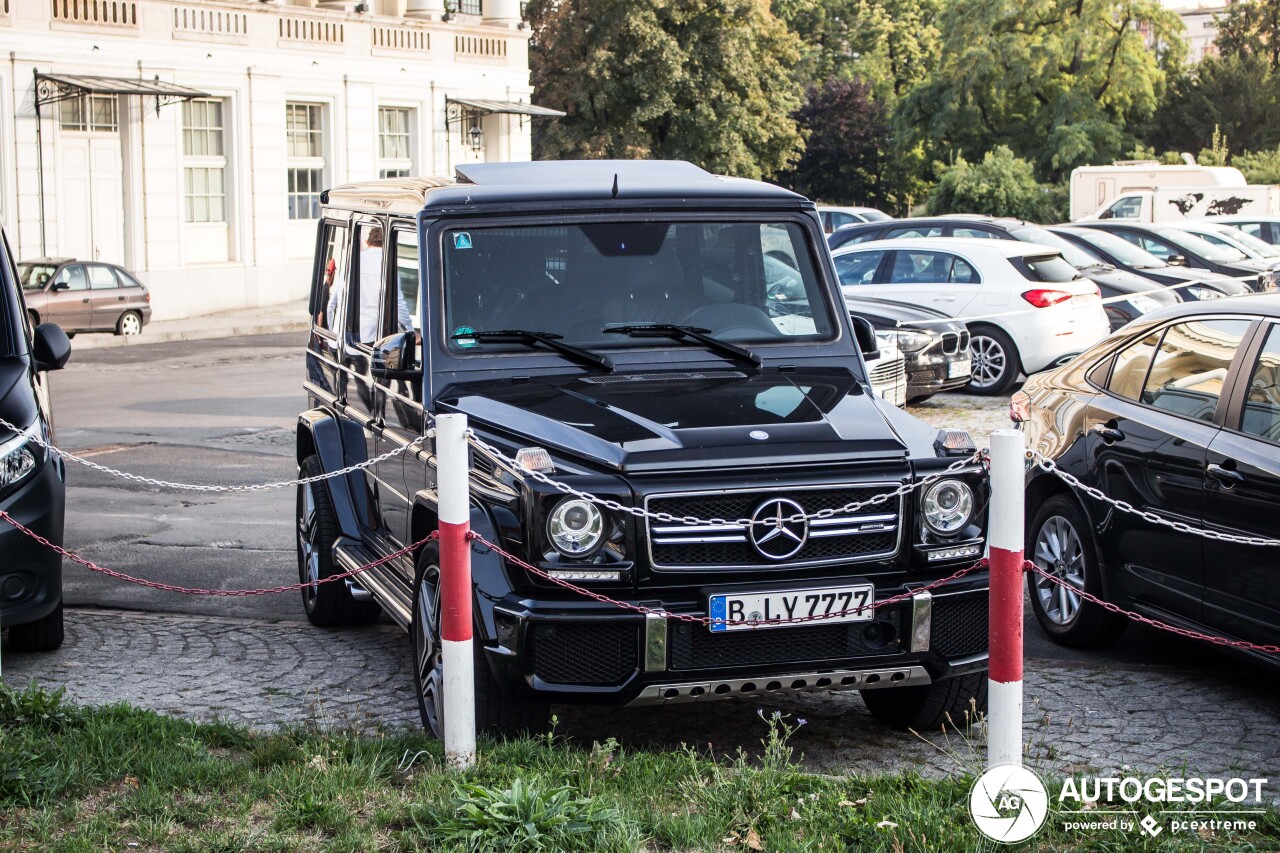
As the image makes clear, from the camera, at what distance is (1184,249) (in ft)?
79.7

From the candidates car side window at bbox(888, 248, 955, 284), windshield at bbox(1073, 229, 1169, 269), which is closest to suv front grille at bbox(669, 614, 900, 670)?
car side window at bbox(888, 248, 955, 284)

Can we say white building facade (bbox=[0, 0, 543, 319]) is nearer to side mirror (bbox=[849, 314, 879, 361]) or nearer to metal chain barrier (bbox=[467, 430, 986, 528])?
side mirror (bbox=[849, 314, 879, 361])

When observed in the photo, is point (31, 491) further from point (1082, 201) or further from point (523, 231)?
point (1082, 201)

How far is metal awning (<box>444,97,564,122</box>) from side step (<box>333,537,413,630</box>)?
3312 centimetres

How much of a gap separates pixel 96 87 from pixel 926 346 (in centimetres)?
1968

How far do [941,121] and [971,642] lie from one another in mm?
60236

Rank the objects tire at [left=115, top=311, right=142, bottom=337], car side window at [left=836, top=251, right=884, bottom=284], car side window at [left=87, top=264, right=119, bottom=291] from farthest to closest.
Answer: tire at [left=115, top=311, right=142, bottom=337], car side window at [left=87, top=264, right=119, bottom=291], car side window at [left=836, top=251, right=884, bottom=284]

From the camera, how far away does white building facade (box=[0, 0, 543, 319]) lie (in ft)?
97.3

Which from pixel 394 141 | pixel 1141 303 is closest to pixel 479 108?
A: pixel 394 141

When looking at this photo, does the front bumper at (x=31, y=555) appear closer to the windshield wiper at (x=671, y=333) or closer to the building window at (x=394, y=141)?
the windshield wiper at (x=671, y=333)

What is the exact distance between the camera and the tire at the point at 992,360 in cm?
1742

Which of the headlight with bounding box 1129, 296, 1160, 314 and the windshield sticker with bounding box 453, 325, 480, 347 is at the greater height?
the windshield sticker with bounding box 453, 325, 480, 347

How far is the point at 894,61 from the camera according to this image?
81.8m

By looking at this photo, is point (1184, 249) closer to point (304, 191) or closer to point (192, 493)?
point (192, 493)
